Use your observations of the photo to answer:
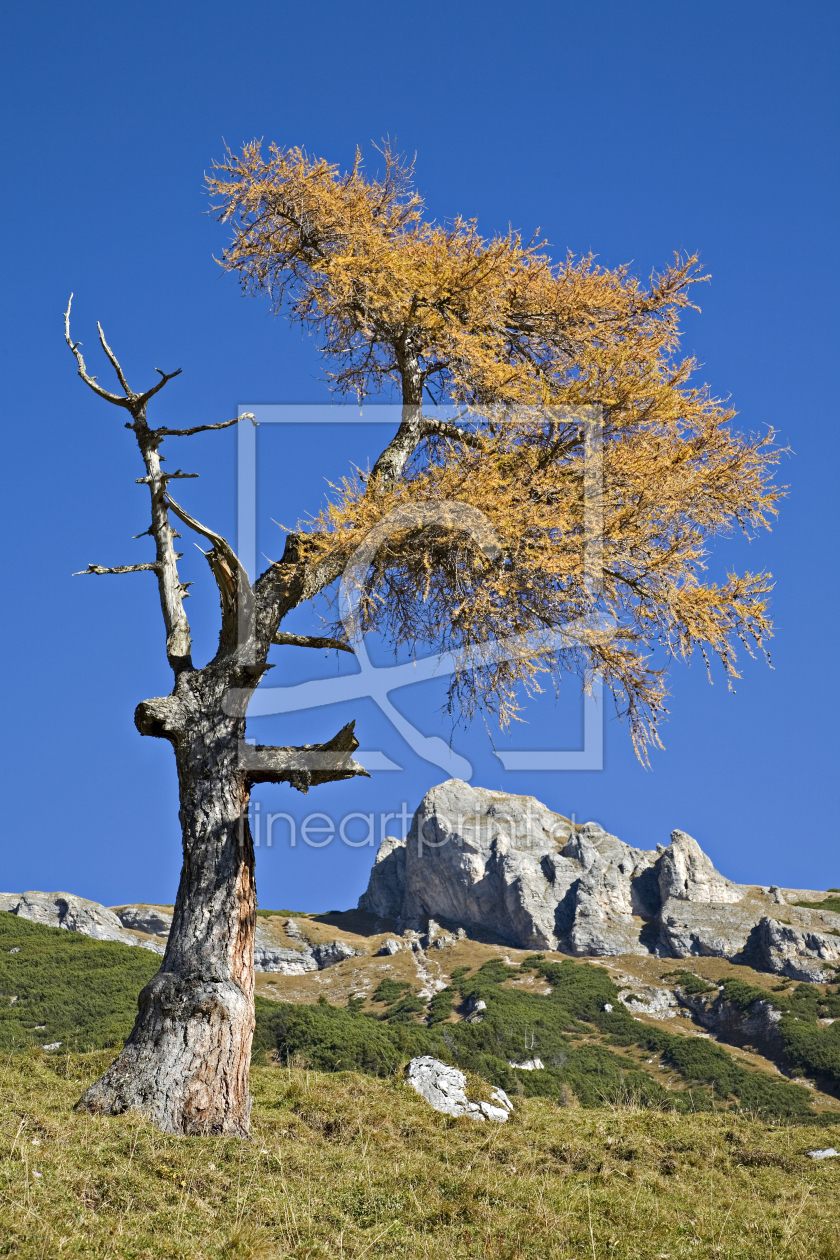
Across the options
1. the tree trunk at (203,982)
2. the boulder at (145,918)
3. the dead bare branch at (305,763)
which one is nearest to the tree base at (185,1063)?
the tree trunk at (203,982)

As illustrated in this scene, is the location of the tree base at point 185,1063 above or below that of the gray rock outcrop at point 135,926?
below

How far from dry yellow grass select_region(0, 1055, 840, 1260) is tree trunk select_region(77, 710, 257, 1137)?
0.40 meters

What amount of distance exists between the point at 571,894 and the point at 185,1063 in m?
109

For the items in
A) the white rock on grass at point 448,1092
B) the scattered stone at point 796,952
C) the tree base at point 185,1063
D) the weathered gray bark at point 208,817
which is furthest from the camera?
the scattered stone at point 796,952

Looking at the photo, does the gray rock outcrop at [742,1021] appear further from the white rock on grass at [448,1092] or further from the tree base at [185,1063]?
the tree base at [185,1063]

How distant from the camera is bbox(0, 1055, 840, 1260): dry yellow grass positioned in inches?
203

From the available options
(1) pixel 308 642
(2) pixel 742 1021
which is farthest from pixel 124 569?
(2) pixel 742 1021

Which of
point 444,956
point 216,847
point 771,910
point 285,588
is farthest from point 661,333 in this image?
point 771,910

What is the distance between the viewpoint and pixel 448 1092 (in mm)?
10758

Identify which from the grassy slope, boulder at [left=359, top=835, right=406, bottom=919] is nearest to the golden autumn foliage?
the grassy slope

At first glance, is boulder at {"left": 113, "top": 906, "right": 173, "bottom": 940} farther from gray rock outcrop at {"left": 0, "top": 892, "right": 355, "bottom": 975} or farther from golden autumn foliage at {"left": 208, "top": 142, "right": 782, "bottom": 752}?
golden autumn foliage at {"left": 208, "top": 142, "right": 782, "bottom": 752}

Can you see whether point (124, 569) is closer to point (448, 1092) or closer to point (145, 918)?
point (448, 1092)

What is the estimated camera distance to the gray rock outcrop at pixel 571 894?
97.0m

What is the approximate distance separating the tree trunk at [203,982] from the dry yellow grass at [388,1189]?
0.40 metres
